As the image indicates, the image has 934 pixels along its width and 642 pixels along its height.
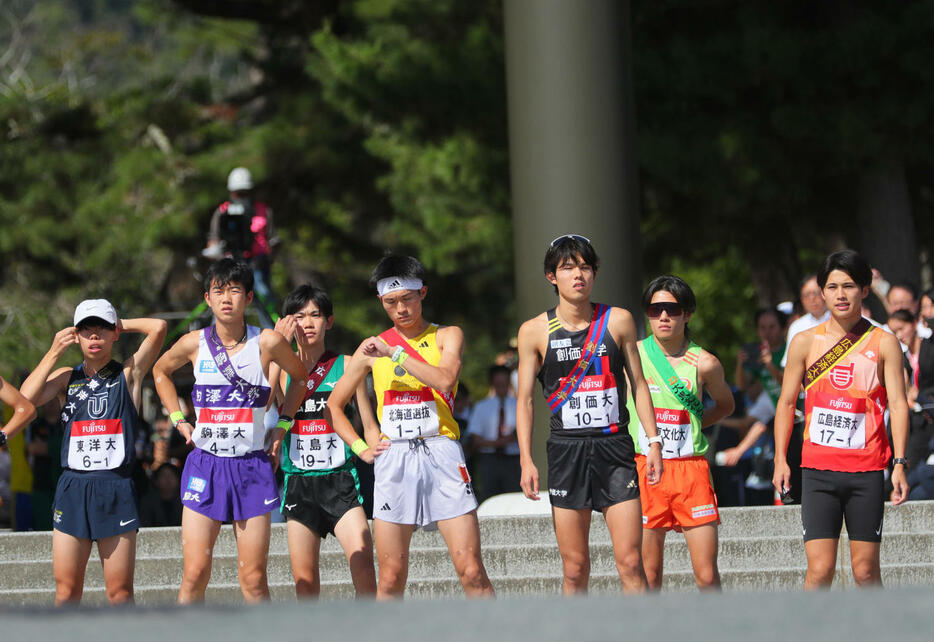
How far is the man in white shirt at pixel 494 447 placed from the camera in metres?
11.8

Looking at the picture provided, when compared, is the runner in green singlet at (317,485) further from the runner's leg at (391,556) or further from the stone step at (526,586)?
the stone step at (526,586)

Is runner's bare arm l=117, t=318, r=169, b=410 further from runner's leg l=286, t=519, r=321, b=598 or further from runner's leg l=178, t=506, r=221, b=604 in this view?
runner's leg l=286, t=519, r=321, b=598

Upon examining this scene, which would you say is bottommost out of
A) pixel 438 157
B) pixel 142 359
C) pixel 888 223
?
pixel 142 359

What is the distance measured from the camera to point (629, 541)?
263 inches

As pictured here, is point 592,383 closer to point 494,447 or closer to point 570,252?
point 570,252

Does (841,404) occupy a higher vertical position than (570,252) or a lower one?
lower

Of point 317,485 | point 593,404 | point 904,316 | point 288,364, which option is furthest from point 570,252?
point 904,316

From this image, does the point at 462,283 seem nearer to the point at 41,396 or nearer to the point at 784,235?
the point at 784,235

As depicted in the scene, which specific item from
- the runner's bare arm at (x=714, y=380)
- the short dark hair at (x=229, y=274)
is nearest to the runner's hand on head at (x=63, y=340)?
the short dark hair at (x=229, y=274)

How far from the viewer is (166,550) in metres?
9.07

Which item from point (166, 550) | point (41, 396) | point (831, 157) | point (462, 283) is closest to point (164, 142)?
point (462, 283)

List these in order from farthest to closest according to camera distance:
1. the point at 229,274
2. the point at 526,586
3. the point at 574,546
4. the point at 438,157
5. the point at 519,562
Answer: the point at 438,157
the point at 519,562
the point at 526,586
the point at 229,274
the point at 574,546

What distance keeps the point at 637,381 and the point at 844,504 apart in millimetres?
1183

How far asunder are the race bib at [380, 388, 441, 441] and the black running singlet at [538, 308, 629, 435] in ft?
1.93
